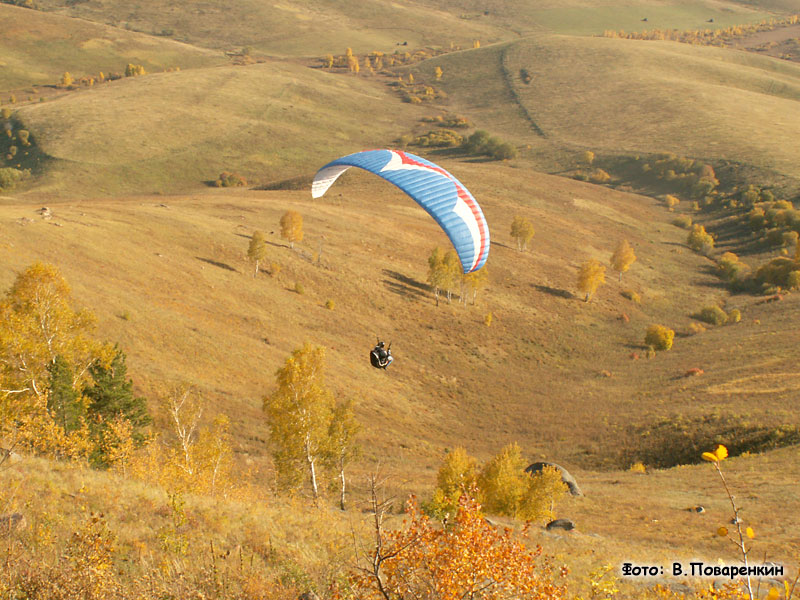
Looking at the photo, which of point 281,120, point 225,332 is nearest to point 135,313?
point 225,332

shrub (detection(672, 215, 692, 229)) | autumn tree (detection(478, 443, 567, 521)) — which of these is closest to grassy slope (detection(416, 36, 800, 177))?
shrub (detection(672, 215, 692, 229))

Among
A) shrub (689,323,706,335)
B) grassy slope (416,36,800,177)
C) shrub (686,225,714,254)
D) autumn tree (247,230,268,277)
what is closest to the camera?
autumn tree (247,230,268,277)

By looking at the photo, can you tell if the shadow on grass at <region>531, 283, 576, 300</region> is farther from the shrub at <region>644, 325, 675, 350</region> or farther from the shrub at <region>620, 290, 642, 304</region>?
the shrub at <region>644, 325, 675, 350</region>

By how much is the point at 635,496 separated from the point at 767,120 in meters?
163

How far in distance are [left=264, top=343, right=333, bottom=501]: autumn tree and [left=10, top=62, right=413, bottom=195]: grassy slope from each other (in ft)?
335

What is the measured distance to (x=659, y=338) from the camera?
6862 centimetres

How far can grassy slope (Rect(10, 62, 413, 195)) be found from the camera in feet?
409

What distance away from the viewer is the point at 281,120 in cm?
16250

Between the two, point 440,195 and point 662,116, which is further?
point 662,116

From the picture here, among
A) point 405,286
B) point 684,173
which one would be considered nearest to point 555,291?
point 405,286

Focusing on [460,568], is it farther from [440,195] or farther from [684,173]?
[684,173]

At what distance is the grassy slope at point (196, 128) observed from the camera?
12456cm

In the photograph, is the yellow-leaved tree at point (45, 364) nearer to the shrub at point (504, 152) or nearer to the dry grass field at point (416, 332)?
the dry grass field at point (416, 332)

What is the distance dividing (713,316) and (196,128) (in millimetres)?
125020
